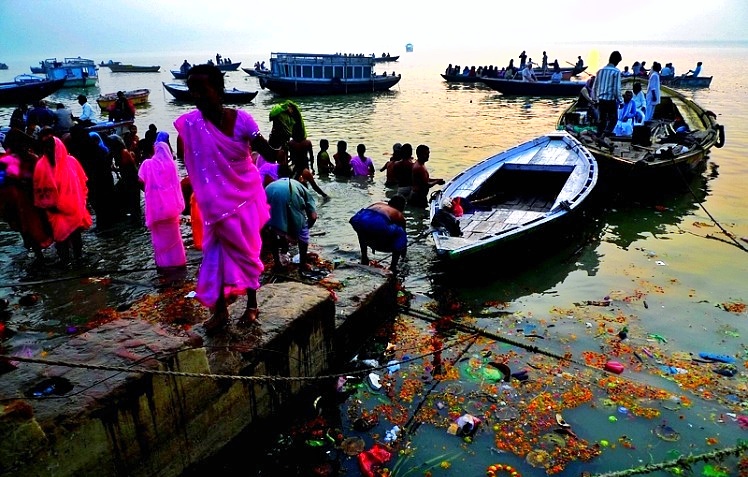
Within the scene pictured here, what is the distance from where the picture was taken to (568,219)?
23.9 ft

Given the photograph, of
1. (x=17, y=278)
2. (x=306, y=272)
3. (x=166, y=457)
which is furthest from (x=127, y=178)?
(x=166, y=457)

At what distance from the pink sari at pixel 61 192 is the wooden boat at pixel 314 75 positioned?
2773cm

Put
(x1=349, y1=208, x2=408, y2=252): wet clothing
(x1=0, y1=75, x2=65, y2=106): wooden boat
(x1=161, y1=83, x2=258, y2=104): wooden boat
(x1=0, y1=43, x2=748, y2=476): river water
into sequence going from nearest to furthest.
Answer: (x1=0, y1=43, x2=748, y2=476): river water
(x1=349, y1=208, x2=408, y2=252): wet clothing
(x1=0, y1=75, x2=65, y2=106): wooden boat
(x1=161, y1=83, x2=258, y2=104): wooden boat

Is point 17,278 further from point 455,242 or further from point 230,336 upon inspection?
point 455,242

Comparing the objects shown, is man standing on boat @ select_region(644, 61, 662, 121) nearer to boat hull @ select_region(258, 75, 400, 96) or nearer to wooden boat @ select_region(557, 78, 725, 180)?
wooden boat @ select_region(557, 78, 725, 180)

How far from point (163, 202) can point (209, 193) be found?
8.83 feet

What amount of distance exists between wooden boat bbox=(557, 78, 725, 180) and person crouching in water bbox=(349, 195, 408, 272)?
5.80m

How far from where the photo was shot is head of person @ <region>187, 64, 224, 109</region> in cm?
317

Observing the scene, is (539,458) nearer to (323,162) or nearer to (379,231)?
(379,231)

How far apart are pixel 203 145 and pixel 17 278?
15.2 ft

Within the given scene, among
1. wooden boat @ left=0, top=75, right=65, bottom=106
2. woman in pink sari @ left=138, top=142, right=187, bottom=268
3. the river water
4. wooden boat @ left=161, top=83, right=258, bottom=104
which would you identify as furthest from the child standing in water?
wooden boat @ left=0, top=75, right=65, bottom=106

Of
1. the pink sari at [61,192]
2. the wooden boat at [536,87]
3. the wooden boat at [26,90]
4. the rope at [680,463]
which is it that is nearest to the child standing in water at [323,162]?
the pink sari at [61,192]

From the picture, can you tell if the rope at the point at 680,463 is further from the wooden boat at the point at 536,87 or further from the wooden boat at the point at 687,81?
the wooden boat at the point at 687,81

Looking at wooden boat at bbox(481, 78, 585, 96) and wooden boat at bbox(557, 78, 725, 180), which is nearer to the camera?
wooden boat at bbox(557, 78, 725, 180)
